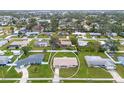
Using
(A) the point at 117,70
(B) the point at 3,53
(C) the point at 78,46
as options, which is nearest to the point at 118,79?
(A) the point at 117,70

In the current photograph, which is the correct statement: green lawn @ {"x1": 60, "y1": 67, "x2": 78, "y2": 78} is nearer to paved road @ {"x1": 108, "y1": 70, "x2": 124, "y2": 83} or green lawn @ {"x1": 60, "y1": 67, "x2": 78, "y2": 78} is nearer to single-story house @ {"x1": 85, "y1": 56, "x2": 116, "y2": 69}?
single-story house @ {"x1": 85, "y1": 56, "x2": 116, "y2": 69}

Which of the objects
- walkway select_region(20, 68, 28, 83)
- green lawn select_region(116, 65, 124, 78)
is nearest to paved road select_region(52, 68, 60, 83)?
walkway select_region(20, 68, 28, 83)

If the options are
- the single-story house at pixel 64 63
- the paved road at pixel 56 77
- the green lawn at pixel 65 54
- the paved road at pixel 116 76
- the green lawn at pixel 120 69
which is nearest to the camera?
the paved road at pixel 56 77

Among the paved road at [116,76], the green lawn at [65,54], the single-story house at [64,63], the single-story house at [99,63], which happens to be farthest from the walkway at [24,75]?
the paved road at [116,76]

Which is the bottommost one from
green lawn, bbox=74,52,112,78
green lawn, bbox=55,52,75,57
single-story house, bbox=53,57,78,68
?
green lawn, bbox=55,52,75,57

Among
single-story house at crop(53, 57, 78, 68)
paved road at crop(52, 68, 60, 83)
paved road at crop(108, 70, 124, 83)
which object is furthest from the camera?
single-story house at crop(53, 57, 78, 68)

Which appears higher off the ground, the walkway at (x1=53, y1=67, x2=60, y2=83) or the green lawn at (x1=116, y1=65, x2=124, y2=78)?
the walkway at (x1=53, y1=67, x2=60, y2=83)

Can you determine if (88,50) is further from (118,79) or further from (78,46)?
(118,79)

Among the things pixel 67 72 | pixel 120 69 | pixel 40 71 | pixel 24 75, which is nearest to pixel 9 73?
pixel 24 75

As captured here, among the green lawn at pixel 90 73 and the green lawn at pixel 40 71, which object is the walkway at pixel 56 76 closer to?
the green lawn at pixel 40 71
